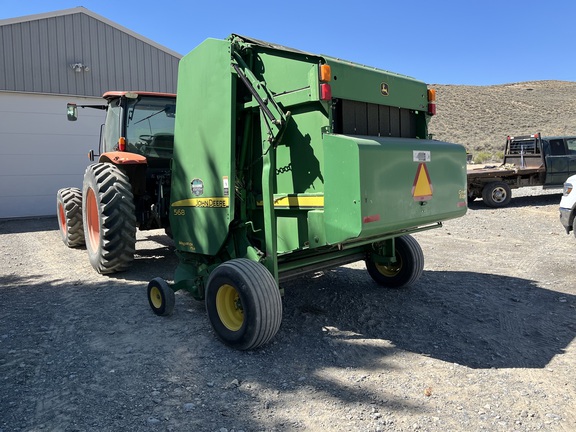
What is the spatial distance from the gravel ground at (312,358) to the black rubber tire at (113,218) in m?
0.28

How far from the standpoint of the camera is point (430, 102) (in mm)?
4266

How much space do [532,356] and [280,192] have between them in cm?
A: 233

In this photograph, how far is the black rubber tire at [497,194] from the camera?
12562mm

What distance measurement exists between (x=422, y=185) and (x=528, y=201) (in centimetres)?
1160

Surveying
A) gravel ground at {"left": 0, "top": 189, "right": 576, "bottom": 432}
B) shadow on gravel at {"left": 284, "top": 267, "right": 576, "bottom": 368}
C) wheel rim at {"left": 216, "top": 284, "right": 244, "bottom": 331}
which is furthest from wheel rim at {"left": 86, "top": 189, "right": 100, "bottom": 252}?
wheel rim at {"left": 216, "top": 284, "right": 244, "bottom": 331}

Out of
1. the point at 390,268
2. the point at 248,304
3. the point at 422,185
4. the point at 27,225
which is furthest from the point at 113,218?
the point at 27,225

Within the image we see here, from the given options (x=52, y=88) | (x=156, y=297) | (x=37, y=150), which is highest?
(x=52, y=88)

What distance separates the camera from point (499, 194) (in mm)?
12625

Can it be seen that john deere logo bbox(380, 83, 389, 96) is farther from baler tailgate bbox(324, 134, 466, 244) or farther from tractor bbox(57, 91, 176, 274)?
tractor bbox(57, 91, 176, 274)

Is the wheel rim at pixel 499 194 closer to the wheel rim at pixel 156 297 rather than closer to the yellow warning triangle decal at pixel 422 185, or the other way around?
the yellow warning triangle decal at pixel 422 185

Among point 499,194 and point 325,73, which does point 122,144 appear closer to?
point 325,73

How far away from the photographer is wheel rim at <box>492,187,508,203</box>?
12586 millimetres

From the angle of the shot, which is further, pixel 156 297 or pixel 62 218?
pixel 62 218

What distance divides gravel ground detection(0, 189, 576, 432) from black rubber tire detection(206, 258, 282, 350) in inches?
5.9
